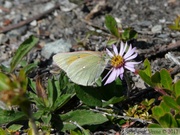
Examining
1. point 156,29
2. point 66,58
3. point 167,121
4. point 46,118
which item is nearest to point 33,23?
point 156,29

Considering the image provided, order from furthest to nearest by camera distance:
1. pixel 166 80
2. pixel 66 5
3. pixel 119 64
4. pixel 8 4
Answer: pixel 8 4 → pixel 66 5 → pixel 119 64 → pixel 166 80

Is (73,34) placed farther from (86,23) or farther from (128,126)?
(128,126)

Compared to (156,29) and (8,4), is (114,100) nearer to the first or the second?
(156,29)

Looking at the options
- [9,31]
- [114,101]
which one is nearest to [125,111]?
[114,101]

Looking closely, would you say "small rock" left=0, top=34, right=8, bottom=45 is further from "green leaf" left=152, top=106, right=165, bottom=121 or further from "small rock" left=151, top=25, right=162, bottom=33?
"green leaf" left=152, top=106, right=165, bottom=121

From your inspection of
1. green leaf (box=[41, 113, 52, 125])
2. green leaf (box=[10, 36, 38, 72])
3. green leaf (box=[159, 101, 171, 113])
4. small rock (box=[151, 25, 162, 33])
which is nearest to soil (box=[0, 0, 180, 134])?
small rock (box=[151, 25, 162, 33])
